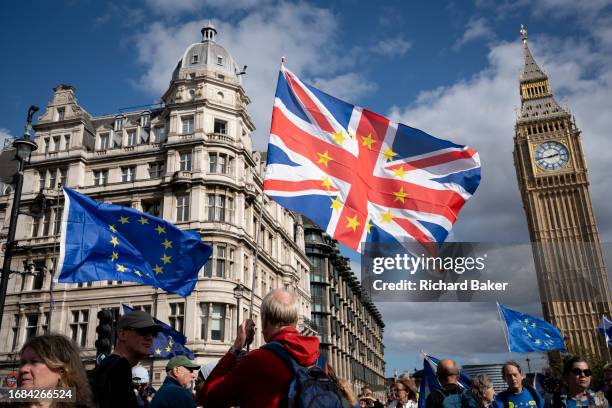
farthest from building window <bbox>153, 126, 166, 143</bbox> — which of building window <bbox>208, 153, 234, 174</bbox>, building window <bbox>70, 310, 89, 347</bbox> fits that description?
building window <bbox>70, 310, 89, 347</bbox>

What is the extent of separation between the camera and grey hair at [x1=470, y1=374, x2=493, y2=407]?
22.6ft

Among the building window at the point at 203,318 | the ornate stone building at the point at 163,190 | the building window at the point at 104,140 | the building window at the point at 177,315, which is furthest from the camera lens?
the building window at the point at 104,140

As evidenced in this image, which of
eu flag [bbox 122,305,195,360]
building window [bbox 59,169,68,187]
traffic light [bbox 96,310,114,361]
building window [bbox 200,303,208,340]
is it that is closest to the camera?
traffic light [bbox 96,310,114,361]

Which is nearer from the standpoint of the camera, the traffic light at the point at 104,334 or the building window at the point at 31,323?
the traffic light at the point at 104,334

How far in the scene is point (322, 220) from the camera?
8227 millimetres

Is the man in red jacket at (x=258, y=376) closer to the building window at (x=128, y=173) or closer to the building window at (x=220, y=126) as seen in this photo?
the building window at (x=220, y=126)

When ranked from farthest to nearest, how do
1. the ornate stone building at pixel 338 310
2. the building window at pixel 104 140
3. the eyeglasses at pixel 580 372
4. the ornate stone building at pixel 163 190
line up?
the ornate stone building at pixel 338 310 → the building window at pixel 104 140 → the ornate stone building at pixel 163 190 → the eyeglasses at pixel 580 372

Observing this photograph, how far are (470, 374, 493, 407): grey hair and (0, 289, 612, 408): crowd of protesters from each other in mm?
348

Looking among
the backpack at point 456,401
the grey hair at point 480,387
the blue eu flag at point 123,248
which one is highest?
the blue eu flag at point 123,248

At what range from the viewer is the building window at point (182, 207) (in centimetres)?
3777

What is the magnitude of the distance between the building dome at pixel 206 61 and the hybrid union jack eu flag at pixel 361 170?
35646 millimetres

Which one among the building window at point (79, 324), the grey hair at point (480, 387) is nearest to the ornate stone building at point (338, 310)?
the building window at point (79, 324)

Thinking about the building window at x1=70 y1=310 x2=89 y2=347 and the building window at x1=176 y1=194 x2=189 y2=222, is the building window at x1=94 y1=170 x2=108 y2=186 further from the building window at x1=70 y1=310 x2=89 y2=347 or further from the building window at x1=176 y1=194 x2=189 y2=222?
the building window at x1=70 y1=310 x2=89 y2=347

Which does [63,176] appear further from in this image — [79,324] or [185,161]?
[79,324]
